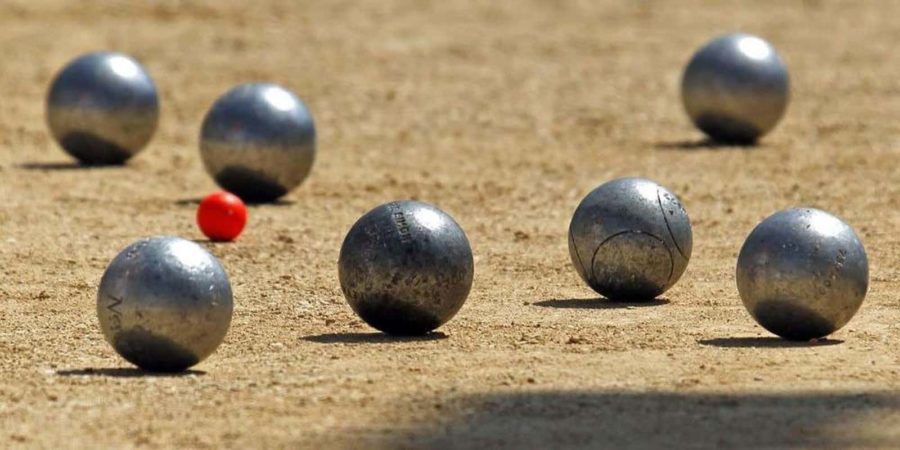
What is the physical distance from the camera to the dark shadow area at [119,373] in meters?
11.0

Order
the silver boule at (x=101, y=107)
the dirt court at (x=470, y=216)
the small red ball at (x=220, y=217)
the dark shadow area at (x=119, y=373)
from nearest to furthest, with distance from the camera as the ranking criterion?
the dirt court at (x=470, y=216), the dark shadow area at (x=119, y=373), the small red ball at (x=220, y=217), the silver boule at (x=101, y=107)

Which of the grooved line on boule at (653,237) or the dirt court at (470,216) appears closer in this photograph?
the dirt court at (470,216)

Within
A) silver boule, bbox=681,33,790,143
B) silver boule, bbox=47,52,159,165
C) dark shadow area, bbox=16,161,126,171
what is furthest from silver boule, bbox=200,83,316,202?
silver boule, bbox=681,33,790,143

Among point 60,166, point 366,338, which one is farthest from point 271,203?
point 366,338

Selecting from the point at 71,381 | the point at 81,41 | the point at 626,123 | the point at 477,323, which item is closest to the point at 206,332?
the point at 71,381

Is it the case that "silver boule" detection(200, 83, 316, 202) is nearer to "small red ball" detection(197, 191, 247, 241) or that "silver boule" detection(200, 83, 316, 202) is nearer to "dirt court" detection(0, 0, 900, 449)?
"dirt court" detection(0, 0, 900, 449)

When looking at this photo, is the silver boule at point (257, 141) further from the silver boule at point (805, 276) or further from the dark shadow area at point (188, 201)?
the silver boule at point (805, 276)

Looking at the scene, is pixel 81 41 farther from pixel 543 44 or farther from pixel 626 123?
pixel 626 123

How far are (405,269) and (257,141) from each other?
728 cm

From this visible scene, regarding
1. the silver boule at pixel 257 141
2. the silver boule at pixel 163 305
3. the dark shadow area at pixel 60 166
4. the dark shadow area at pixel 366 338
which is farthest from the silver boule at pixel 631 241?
the dark shadow area at pixel 60 166

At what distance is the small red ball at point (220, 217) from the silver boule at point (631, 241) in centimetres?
421

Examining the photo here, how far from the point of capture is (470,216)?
18.8 m

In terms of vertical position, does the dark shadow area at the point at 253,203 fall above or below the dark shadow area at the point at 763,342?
above

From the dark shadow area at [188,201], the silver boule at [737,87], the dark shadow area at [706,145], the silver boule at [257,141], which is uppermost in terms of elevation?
the silver boule at [737,87]
